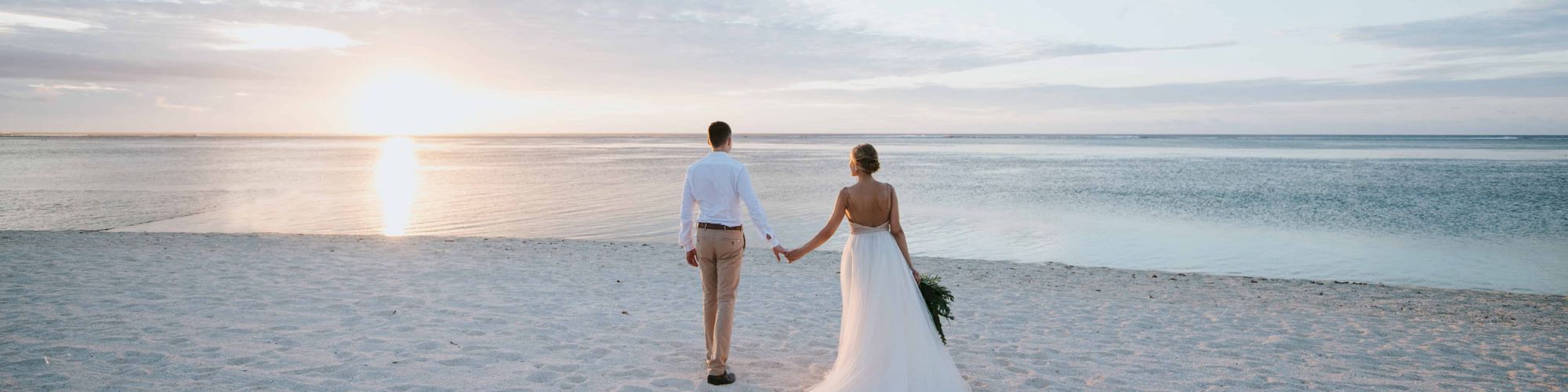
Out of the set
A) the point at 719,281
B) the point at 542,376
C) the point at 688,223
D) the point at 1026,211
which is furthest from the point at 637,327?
the point at 1026,211

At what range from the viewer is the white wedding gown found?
510cm

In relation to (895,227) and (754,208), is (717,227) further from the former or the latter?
(895,227)

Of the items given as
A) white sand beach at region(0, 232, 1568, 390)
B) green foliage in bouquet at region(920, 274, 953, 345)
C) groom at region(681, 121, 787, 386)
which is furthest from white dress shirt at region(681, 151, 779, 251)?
white sand beach at region(0, 232, 1568, 390)

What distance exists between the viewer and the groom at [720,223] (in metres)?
5.15

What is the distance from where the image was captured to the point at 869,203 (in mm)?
4988

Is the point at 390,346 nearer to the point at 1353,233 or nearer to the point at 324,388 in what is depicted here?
the point at 324,388

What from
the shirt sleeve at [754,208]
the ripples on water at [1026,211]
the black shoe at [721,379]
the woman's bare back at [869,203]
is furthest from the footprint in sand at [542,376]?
the ripples on water at [1026,211]

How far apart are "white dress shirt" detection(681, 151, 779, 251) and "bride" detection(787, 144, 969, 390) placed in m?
0.41

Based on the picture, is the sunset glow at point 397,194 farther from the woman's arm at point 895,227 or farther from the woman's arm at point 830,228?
the woman's arm at point 895,227

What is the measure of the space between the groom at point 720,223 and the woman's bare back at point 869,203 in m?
0.52

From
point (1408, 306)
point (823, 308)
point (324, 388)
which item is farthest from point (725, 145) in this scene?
point (1408, 306)

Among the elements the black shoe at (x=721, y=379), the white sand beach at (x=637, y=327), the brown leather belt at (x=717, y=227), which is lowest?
the white sand beach at (x=637, y=327)

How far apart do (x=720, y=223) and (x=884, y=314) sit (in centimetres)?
120

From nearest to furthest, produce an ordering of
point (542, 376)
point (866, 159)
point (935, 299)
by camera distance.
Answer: point (866, 159) → point (935, 299) → point (542, 376)
